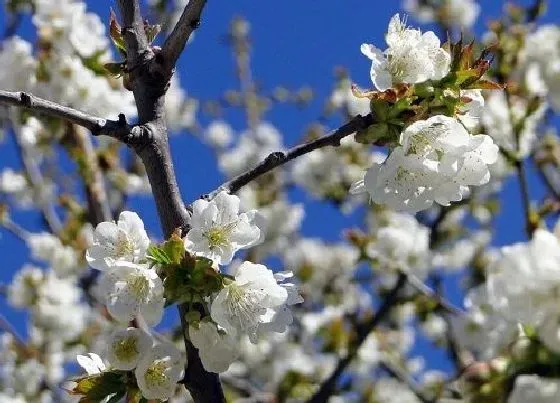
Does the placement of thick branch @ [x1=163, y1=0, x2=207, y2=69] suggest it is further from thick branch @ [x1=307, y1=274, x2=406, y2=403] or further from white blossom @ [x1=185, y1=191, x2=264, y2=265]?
thick branch @ [x1=307, y1=274, x2=406, y2=403]

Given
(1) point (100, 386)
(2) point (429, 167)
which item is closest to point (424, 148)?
(2) point (429, 167)

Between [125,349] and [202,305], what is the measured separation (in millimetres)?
140

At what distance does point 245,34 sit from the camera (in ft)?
23.3

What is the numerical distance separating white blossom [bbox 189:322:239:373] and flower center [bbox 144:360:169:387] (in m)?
0.08

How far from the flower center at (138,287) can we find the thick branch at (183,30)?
13.8 inches

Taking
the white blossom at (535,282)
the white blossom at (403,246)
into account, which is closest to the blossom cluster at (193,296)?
the white blossom at (535,282)

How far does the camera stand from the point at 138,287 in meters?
1.43

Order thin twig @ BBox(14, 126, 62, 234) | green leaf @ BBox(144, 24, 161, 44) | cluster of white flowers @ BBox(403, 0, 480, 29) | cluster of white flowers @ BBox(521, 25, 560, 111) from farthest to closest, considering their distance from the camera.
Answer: cluster of white flowers @ BBox(403, 0, 480, 29) < cluster of white flowers @ BBox(521, 25, 560, 111) < thin twig @ BBox(14, 126, 62, 234) < green leaf @ BBox(144, 24, 161, 44)

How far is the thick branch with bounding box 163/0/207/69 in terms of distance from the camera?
4.73ft

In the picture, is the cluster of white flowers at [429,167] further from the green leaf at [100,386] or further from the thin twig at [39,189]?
the thin twig at [39,189]

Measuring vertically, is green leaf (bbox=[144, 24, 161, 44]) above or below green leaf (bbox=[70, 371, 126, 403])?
above

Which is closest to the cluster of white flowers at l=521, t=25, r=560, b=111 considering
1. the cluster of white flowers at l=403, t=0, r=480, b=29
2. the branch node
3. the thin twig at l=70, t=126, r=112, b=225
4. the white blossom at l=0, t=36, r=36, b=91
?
the cluster of white flowers at l=403, t=0, r=480, b=29

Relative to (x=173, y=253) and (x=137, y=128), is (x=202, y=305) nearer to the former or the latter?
(x=173, y=253)

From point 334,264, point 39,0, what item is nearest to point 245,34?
point 334,264
